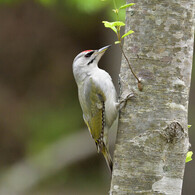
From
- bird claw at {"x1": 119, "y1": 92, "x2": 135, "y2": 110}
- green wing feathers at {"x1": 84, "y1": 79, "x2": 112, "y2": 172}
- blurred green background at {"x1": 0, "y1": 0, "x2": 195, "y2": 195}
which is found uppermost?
bird claw at {"x1": 119, "y1": 92, "x2": 135, "y2": 110}

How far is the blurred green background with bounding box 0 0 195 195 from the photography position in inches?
474

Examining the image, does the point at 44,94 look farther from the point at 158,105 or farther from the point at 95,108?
the point at 158,105

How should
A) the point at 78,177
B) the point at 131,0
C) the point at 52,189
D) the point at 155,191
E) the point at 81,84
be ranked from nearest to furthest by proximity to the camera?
the point at 155,191 < the point at 131,0 < the point at 81,84 < the point at 52,189 < the point at 78,177

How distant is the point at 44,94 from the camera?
1332cm

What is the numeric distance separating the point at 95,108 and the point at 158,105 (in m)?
1.58

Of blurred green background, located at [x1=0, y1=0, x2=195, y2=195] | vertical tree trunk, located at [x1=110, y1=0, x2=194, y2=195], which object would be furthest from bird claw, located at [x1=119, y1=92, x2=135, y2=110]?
blurred green background, located at [x1=0, y1=0, x2=195, y2=195]

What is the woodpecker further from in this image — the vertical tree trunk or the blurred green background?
the blurred green background

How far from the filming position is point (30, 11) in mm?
12172

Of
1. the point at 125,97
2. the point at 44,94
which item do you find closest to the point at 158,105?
the point at 125,97

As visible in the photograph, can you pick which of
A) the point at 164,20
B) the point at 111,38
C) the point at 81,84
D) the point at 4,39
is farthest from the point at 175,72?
the point at 4,39

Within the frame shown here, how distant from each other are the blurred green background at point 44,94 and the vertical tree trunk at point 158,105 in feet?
28.3

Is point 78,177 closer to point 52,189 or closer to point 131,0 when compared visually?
point 52,189

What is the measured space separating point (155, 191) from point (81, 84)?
2005mm

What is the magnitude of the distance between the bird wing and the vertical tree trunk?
131 cm
